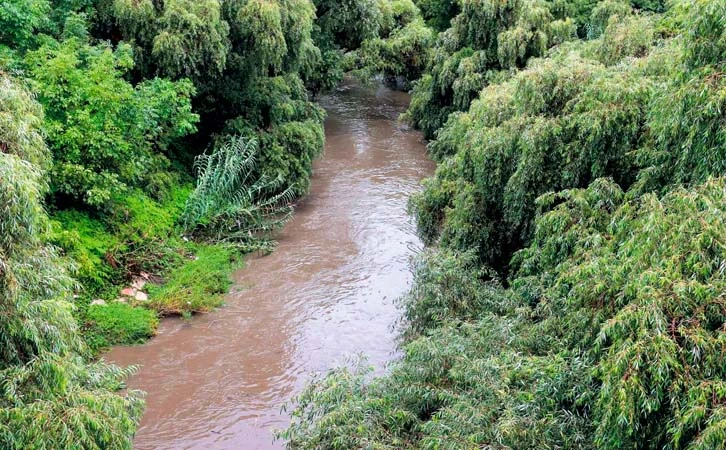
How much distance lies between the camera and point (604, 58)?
46.6ft

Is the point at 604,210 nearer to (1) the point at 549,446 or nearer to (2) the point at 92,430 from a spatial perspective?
(1) the point at 549,446

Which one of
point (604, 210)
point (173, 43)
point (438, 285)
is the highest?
point (173, 43)

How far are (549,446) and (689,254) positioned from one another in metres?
2.35

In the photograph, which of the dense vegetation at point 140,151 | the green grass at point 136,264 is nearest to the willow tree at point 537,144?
the green grass at point 136,264

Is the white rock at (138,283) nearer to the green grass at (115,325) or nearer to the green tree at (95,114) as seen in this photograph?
the green grass at (115,325)

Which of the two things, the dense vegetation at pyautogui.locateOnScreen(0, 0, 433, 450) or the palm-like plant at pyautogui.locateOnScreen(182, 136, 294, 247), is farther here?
the palm-like plant at pyautogui.locateOnScreen(182, 136, 294, 247)

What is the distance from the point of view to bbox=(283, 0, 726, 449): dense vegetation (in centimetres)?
601

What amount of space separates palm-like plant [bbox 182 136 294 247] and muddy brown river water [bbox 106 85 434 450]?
721 mm

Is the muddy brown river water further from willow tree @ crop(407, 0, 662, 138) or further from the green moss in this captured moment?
willow tree @ crop(407, 0, 662, 138)

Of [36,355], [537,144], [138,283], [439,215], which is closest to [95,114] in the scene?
[138,283]

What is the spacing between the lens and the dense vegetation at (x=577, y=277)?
19.7ft

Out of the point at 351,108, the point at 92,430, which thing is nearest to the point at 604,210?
the point at 92,430

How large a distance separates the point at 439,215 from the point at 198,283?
5.49 meters

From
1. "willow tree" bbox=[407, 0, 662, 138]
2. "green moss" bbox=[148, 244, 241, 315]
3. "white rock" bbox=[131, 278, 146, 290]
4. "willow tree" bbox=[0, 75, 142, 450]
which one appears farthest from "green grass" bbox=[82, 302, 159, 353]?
"willow tree" bbox=[407, 0, 662, 138]
